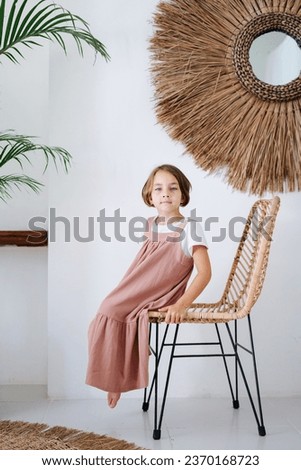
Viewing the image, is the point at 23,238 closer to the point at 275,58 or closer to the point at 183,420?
the point at 183,420

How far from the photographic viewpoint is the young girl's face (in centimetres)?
220

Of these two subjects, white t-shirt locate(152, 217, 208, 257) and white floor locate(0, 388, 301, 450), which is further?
white t-shirt locate(152, 217, 208, 257)

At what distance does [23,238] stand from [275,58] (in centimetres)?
134

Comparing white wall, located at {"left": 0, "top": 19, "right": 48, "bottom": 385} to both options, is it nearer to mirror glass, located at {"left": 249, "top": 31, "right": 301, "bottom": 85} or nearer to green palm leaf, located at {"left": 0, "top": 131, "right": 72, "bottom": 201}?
green palm leaf, located at {"left": 0, "top": 131, "right": 72, "bottom": 201}

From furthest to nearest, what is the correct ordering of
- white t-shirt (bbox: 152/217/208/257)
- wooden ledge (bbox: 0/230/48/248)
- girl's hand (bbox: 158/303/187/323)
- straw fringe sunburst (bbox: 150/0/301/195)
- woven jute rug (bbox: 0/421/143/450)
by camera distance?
wooden ledge (bbox: 0/230/48/248) → straw fringe sunburst (bbox: 150/0/301/195) → white t-shirt (bbox: 152/217/208/257) → girl's hand (bbox: 158/303/187/323) → woven jute rug (bbox: 0/421/143/450)

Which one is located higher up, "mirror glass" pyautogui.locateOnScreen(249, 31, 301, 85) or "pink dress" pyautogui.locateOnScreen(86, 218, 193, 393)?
"mirror glass" pyautogui.locateOnScreen(249, 31, 301, 85)

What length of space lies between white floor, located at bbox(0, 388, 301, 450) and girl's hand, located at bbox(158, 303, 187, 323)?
0.39 m

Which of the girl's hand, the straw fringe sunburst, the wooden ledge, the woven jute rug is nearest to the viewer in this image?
the woven jute rug

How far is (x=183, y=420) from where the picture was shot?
2.24 metres

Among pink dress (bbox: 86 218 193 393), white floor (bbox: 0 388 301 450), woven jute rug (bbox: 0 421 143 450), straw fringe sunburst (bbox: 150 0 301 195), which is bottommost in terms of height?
white floor (bbox: 0 388 301 450)

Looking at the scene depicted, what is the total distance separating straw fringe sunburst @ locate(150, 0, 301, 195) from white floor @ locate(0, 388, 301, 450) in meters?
0.92

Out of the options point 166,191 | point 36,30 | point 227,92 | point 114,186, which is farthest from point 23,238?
point 227,92

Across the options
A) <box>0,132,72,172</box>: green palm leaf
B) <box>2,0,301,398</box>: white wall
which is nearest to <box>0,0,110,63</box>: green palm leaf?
<box>2,0,301,398</box>: white wall

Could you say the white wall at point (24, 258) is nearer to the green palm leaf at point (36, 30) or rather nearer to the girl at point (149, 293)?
the green palm leaf at point (36, 30)
